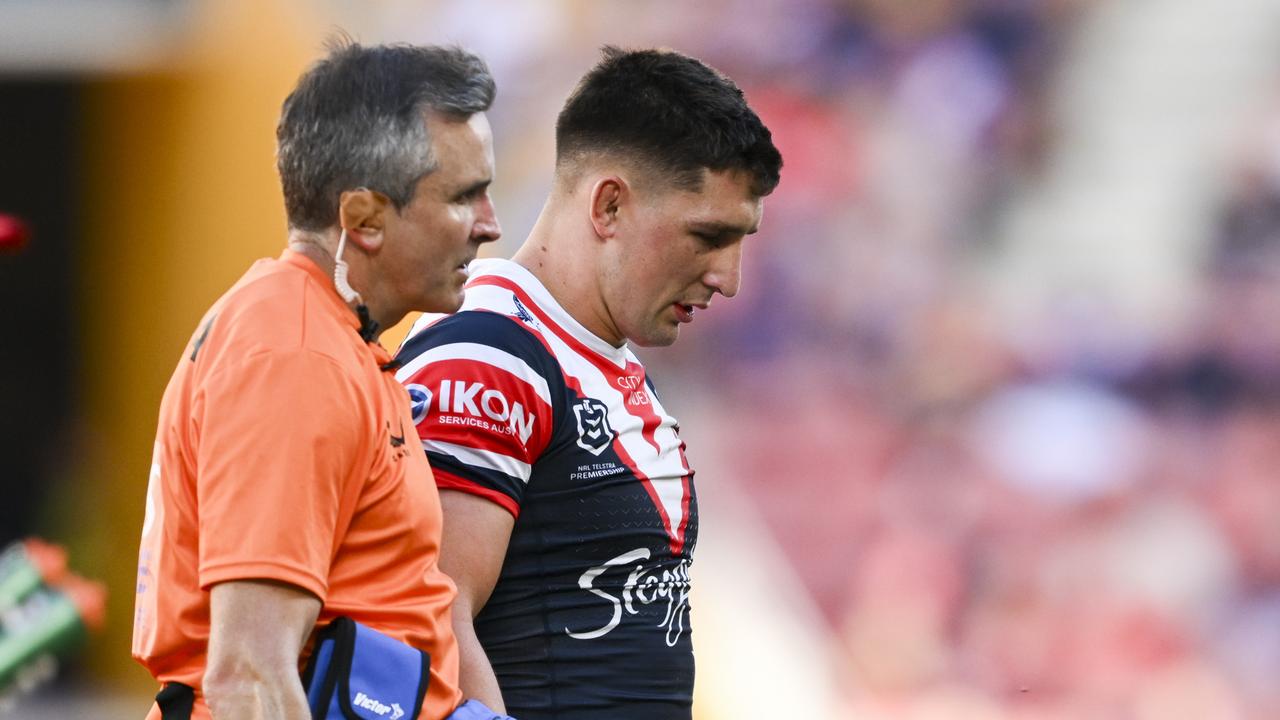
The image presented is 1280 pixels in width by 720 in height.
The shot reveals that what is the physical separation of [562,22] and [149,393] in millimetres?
2438

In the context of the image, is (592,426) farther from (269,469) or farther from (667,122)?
(269,469)

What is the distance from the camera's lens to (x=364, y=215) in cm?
179

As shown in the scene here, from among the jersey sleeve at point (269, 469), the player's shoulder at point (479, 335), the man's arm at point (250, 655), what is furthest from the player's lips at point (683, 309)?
the man's arm at point (250, 655)

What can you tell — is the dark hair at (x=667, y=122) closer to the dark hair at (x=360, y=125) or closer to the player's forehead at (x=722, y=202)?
the player's forehead at (x=722, y=202)

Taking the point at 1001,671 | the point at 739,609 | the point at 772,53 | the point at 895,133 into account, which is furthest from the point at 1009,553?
the point at 772,53

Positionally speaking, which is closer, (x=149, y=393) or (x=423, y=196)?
(x=423, y=196)

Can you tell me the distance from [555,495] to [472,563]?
186 mm

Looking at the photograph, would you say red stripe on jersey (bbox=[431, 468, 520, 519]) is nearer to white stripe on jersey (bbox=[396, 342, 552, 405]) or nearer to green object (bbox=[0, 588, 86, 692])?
white stripe on jersey (bbox=[396, 342, 552, 405])

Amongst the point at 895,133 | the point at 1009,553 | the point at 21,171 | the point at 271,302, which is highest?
the point at 895,133

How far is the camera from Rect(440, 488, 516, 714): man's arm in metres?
2.02

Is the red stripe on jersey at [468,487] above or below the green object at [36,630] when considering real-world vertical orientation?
above

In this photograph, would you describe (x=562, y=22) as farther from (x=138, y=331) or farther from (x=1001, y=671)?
(x=1001, y=671)

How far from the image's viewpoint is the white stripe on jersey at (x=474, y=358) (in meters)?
2.15

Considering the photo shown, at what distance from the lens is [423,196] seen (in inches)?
71.4
